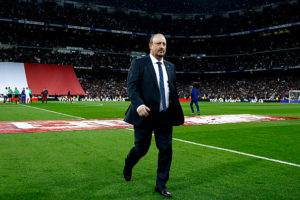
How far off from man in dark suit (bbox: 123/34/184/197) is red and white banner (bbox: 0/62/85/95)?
156ft

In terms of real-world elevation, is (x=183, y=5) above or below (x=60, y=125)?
above

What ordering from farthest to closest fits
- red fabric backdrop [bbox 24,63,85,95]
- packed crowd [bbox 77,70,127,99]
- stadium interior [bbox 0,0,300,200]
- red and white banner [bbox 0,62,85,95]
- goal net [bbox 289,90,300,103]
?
1. packed crowd [bbox 77,70,127,99]
2. red fabric backdrop [bbox 24,63,85,95]
3. goal net [bbox 289,90,300,103]
4. red and white banner [bbox 0,62,85,95]
5. stadium interior [bbox 0,0,300,200]

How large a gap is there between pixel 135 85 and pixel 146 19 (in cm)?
6718

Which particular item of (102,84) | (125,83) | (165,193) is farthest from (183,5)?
(165,193)

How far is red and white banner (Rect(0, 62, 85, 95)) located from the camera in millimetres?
48062

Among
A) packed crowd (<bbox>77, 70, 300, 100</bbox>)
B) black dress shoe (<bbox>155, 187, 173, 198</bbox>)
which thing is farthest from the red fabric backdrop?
black dress shoe (<bbox>155, 187, 173, 198</bbox>)

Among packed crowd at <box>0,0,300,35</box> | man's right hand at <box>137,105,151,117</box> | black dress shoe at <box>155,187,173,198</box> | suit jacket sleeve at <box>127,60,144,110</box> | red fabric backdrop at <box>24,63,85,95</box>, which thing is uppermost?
packed crowd at <box>0,0,300,35</box>

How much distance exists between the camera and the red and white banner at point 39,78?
4806cm

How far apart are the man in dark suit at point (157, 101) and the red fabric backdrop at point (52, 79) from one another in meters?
48.1

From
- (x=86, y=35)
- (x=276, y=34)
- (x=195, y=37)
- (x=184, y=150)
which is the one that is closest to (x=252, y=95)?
(x=276, y=34)

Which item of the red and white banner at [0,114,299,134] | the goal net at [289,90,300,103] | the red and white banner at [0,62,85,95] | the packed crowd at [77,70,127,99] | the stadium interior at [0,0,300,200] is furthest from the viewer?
the packed crowd at [77,70,127,99]

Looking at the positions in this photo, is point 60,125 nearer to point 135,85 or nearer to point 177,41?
point 135,85

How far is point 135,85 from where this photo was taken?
12.5 ft

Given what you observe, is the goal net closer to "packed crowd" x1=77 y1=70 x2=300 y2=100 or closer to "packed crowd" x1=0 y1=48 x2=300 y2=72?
"packed crowd" x1=77 y1=70 x2=300 y2=100
